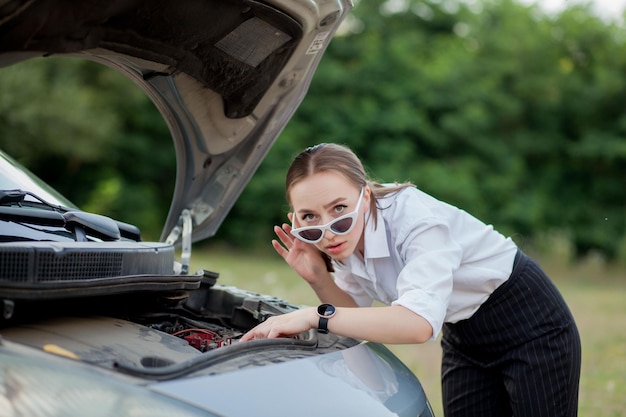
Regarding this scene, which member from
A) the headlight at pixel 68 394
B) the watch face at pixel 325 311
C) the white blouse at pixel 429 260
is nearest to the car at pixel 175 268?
the headlight at pixel 68 394

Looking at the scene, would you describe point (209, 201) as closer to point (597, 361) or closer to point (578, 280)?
point (597, 361)

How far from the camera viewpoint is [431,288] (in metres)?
2.13

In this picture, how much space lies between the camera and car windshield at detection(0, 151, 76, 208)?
2.48 metres

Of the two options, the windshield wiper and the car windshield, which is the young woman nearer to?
the windshield wiper

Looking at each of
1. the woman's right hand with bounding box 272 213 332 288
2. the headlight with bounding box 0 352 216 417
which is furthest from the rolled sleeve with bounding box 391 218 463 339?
the headlight with bounding box 0 352 216 417

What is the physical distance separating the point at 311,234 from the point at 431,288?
410 mm

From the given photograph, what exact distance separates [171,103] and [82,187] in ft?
58.0

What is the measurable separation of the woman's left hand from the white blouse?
250mm

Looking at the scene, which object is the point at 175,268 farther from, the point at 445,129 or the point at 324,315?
the point at 445,129

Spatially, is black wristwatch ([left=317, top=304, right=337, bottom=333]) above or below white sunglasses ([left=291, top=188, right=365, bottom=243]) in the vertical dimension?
below

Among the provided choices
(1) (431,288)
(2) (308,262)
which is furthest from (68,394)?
(2) (308,262)

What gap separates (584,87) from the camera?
21328mm

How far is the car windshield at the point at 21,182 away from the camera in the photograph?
2.48 meters

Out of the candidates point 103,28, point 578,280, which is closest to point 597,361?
point 103,28
